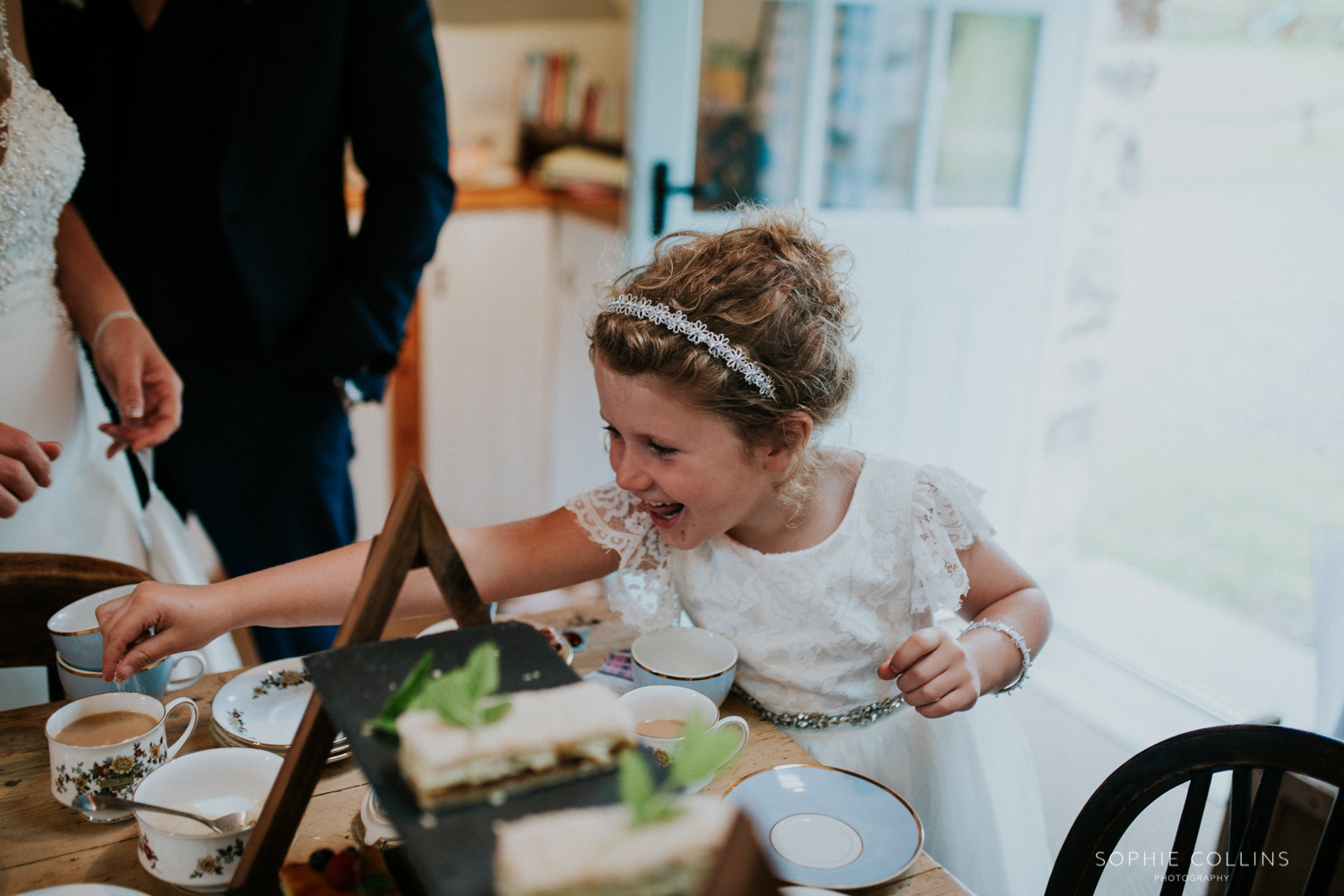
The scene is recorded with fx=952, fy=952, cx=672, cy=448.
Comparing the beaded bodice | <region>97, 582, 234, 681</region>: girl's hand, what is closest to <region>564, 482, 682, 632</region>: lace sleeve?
<region>97, 582, 234, 681</region>: girl's hand

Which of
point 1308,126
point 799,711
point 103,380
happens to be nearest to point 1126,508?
point 1308,126

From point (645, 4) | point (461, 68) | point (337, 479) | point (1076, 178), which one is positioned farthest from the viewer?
point (461, 68)

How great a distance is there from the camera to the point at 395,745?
596 millimetres

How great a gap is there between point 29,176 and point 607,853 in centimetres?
129

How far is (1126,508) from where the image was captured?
372 centimetres

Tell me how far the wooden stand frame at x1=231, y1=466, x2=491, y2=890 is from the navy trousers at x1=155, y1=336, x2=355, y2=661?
107cm

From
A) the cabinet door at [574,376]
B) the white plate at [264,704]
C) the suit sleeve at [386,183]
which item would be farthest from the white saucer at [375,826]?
the cabinet door at [574,376]

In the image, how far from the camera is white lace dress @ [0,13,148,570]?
1.29 meters

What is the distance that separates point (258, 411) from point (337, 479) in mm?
200

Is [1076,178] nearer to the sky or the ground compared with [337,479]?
nearer to the sky

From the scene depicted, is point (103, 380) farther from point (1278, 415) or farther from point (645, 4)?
point (1278, 415)

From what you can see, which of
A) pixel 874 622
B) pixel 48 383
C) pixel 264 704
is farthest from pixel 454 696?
pixel 48 383

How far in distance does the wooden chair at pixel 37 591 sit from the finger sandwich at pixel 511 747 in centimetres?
74

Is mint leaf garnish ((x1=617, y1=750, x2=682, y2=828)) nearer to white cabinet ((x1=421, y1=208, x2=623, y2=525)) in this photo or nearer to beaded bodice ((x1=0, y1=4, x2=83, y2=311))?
beaded bodice ((x1=0, y1=4, x2=83, y2=311))
